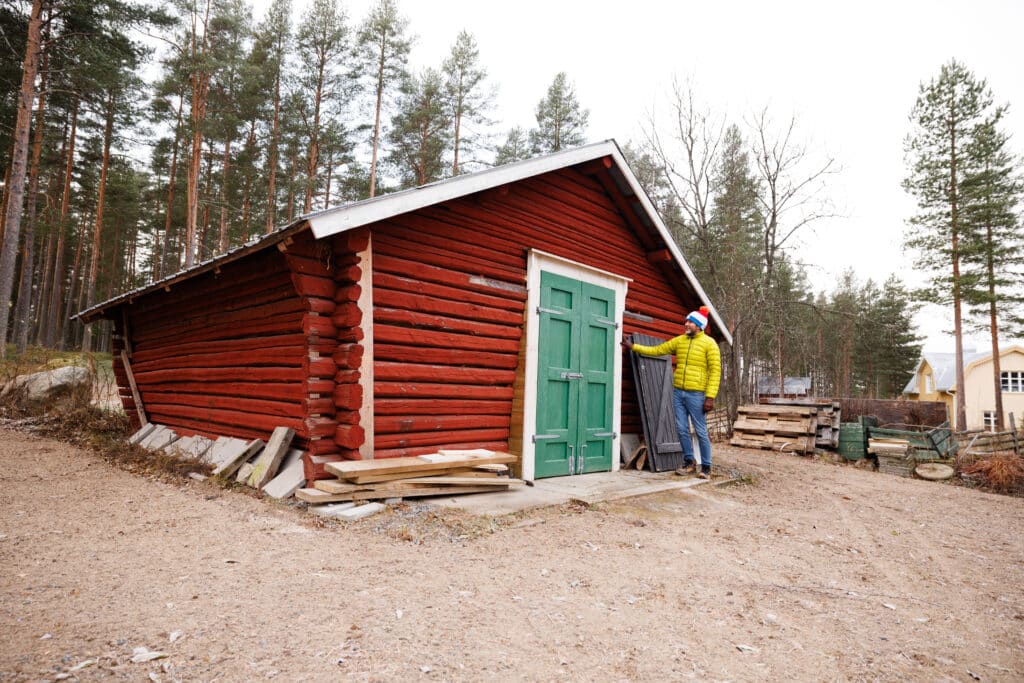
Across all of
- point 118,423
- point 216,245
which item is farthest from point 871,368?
point 118,423

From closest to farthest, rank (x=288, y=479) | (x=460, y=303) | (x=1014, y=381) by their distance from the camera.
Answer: (x=288, y=479)
(x=460, y=303)
(x=1014, y=381)

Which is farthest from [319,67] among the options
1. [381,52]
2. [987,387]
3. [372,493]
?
[987,387]

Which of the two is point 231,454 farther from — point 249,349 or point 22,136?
point 22,136

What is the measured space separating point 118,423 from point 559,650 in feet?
35.8

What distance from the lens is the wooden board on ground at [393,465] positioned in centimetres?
503

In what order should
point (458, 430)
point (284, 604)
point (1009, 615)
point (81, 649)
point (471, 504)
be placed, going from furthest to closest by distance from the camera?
point (458, 430)
point (471, 504)
point (1009, 615)
point (284, 604)
point (81, 649)

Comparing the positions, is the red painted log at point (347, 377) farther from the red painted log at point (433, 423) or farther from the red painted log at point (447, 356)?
the red painted log at point (433, 423)

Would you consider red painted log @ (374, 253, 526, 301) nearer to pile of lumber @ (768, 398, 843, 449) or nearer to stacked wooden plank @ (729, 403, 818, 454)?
stacked wooden plank @ (729, 403, 818, 454)

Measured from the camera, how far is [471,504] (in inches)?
211

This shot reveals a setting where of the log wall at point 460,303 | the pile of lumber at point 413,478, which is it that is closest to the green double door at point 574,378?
the log wall at point 460,303

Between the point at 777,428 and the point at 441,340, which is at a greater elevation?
the point at 441,340

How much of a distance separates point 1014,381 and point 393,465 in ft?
133

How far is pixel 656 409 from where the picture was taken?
8.41 meters

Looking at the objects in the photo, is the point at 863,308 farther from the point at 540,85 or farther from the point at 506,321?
the point at 506,321
